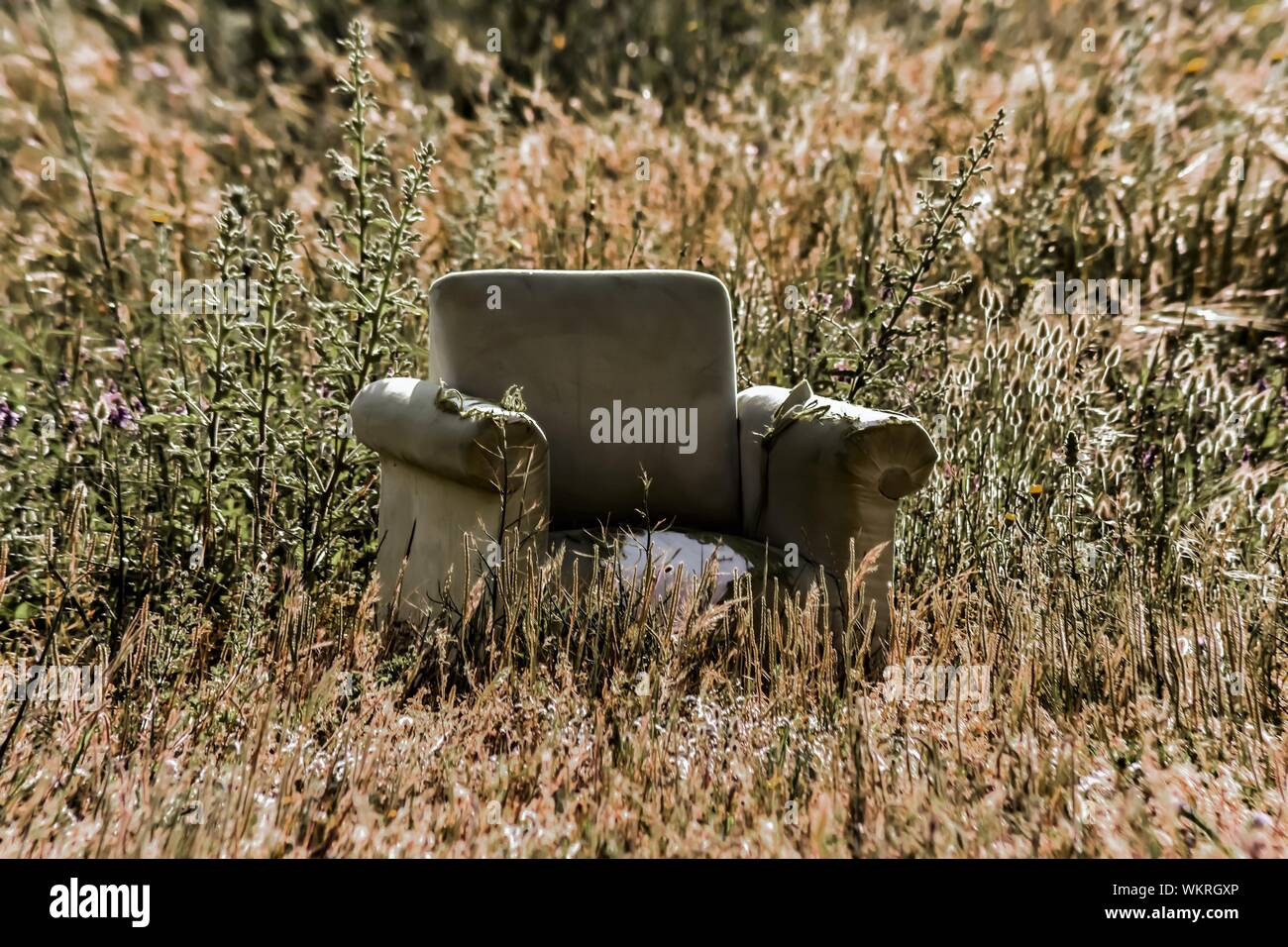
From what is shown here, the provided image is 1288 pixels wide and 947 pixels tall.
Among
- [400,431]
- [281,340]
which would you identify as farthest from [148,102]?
[400,431]

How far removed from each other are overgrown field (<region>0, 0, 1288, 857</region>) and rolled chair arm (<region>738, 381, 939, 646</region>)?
217 mm

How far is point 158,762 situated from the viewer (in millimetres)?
2109

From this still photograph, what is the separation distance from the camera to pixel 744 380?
3.90 metres

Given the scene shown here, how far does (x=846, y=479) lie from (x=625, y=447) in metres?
0.63

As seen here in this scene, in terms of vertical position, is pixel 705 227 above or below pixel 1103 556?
above

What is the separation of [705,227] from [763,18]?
3822 mm

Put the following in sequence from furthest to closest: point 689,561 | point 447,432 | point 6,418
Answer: point 6,418 < point 689,561 < point 447,432

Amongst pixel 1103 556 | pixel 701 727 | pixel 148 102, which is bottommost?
pixel 1103 556

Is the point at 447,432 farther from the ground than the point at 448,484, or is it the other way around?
the point at 447,432

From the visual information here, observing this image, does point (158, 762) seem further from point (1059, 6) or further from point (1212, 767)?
point (1059, 6)

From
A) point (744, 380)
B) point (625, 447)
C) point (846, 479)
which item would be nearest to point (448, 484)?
point (625, 447)

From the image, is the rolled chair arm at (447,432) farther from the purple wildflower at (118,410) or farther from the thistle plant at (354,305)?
the purple wildflower at (118,410)

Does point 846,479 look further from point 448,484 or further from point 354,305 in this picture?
point 354,305

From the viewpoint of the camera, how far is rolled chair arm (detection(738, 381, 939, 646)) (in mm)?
2961
